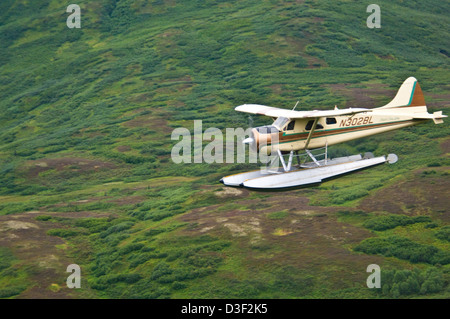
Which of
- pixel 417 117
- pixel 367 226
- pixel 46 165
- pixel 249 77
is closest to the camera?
pixel 417 117

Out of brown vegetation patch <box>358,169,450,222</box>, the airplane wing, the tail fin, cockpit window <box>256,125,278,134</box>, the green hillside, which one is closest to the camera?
the airplane wing

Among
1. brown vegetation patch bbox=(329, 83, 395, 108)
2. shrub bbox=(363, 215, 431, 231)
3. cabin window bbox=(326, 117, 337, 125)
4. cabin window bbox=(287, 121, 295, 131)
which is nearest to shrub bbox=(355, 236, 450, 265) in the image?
shrub bbox=(363, 215, 431, 231)

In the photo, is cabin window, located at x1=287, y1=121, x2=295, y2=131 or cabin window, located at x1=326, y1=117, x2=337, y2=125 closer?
cabin window, located at x1=287, y1=121, x2=295, y2=131

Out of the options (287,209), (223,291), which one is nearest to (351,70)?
(287,209)

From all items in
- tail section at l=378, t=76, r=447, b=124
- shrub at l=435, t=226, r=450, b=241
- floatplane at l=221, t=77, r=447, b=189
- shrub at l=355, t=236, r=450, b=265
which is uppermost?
tail section at l=378, t=76, r=447, b=124

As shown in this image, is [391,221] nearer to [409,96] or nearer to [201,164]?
[409,96]

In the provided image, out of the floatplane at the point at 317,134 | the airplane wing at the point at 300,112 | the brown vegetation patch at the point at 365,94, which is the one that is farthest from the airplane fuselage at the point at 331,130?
the brown vegetation patch at the point at 365,94

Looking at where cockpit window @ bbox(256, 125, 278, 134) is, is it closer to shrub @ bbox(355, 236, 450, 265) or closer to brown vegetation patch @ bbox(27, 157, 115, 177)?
shrub @ bbox(355, 236, 450, 265)
